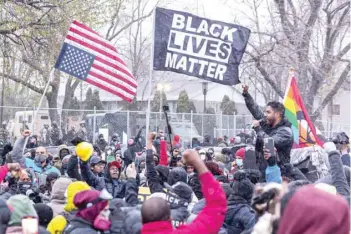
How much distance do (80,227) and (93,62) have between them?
27.0 feet

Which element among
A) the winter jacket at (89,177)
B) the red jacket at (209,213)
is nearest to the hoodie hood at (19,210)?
the red jacket at (209,213)

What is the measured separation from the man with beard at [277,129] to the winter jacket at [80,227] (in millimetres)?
3377

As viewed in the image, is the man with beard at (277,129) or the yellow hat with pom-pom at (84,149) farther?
the man with beard at (277,129)

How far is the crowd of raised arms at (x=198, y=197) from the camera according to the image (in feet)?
11.3

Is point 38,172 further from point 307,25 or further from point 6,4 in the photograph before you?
point 307,25

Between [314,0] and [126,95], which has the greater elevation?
[314,0]

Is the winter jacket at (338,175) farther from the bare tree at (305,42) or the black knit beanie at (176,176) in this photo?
the bare tree at (305,42)

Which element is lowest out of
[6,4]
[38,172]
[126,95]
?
[38,172]

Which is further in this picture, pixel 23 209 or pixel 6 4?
pixel 6 4

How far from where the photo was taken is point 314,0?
2306 centimetres

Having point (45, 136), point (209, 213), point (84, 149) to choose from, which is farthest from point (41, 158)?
point (45, 136)

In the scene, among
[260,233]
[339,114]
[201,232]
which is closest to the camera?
[260,233]

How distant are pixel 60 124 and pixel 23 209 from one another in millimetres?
20018

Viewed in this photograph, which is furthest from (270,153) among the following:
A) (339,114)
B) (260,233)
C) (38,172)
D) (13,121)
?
(339,114)
